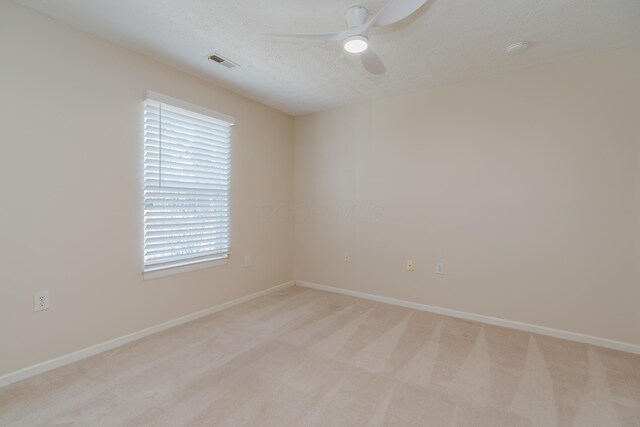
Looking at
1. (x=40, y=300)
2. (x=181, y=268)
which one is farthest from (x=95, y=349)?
(x=181, y=268)

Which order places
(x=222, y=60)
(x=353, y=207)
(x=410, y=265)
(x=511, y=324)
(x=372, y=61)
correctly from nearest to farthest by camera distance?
(x=372, y=61) → (x=222, y=60) → (x=511, y=324) → (x=410, y=265) → (x=353, y=207)

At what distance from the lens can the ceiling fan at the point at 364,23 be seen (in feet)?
5.49

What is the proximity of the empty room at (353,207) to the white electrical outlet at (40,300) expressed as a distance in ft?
0.09

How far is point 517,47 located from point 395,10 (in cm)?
138

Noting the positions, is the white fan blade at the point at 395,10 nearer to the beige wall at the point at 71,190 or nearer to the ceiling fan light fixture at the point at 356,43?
the ceiling fan light fixture at the point at 356,43

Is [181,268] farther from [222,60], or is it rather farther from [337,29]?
[337,29]

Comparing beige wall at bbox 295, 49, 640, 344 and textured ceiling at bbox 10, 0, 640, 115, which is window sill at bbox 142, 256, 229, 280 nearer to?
beige wall at bbox 295, 49, 640, 344

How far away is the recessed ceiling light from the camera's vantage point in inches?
93.7

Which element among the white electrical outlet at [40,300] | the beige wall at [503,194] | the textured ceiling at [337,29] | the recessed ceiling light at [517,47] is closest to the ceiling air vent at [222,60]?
the textured ceiling at [337,29]

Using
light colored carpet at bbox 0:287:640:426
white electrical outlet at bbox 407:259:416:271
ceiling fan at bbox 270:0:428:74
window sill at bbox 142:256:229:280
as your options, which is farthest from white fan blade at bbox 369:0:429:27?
window sill at bbox 142:256:229:280

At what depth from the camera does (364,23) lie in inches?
79.0

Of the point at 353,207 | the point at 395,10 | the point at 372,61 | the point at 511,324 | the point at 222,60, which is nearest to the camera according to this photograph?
the point at 395,10

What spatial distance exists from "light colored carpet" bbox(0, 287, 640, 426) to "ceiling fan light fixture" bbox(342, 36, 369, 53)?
Result: 7.57 feet

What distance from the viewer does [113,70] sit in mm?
2436
